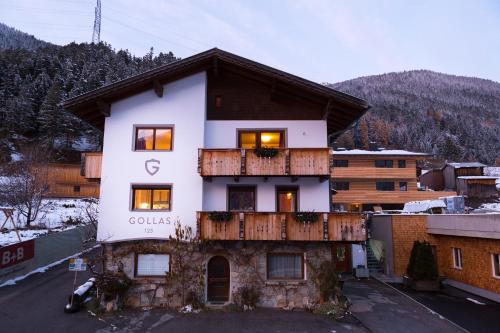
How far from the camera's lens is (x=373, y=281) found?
22703 mm

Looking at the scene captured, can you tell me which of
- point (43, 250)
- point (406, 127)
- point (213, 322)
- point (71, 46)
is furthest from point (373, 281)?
point (71, 46)

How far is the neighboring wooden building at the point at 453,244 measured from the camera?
58.3 ft

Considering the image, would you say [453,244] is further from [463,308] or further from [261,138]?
[261,138]

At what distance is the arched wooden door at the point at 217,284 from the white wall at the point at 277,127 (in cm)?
636

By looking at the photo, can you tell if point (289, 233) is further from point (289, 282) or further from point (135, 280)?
point (135, 280)

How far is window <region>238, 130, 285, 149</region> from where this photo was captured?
1803cm

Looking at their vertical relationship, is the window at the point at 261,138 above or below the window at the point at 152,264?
above

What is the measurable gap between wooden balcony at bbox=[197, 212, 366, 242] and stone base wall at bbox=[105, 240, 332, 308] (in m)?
0.91

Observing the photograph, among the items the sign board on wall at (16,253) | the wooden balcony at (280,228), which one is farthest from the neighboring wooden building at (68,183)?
the wooden balcony at (280,228)

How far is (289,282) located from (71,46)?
398ft

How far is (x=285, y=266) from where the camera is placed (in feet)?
54.7

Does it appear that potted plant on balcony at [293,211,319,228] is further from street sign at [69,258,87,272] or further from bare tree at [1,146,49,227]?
bare tree at [1,146,49,227]

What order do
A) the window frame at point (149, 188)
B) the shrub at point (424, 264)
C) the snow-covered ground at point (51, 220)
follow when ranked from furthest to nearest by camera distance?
the snow-covered ground at point (51, 220) < the shrub at point (424, 264) < the window frame at point (149, 188)

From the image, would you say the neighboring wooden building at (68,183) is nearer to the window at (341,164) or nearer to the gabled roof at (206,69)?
the gabled roof at (206,69)
